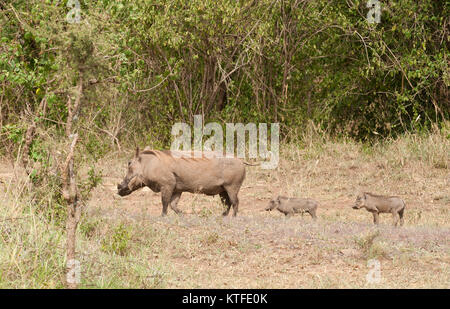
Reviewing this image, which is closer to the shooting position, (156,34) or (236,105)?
(156,34)

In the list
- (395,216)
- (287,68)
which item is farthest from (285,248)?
(287,68)

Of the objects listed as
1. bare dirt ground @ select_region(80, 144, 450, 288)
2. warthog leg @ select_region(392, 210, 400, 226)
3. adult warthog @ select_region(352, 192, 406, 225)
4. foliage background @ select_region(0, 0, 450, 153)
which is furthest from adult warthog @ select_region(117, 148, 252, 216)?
foliage background @ select_region(0, 0, 450, 153)

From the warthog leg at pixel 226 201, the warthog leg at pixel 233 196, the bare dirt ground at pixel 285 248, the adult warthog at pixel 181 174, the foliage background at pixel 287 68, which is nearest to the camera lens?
the bare dirt ground at pixel 285 248

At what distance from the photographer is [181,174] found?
33.0 feet

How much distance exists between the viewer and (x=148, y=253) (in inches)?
311

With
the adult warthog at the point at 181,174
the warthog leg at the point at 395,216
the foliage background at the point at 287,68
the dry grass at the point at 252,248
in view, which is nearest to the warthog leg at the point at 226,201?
the adult warthog at the point at 181,174

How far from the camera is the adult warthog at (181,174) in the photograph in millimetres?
10016

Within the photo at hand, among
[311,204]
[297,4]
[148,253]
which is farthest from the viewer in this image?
[297,4]

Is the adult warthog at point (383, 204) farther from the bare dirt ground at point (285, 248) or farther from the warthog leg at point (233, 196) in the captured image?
the warthog leg at point (233, 196)

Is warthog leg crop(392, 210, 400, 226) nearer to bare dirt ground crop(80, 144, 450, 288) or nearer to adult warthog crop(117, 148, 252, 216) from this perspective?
bare dirt ground crop(80, 144, 450, 288)

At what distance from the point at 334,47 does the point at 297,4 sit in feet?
3.95

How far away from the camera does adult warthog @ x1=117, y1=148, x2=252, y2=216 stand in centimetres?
1002
